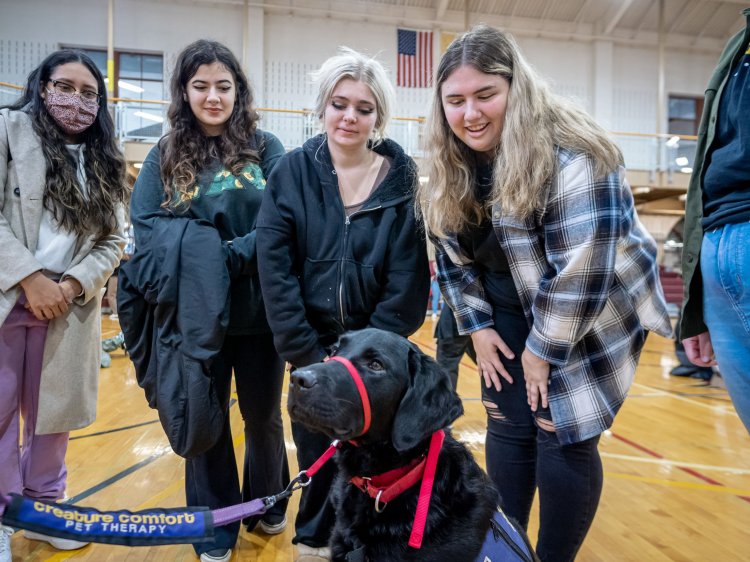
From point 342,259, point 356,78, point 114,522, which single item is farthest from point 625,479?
point 114,522

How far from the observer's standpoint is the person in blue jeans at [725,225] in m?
1.17

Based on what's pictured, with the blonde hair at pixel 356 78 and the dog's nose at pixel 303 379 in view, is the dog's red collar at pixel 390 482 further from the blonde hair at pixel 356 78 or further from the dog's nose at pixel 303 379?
the blonde hair at pixel 356 78

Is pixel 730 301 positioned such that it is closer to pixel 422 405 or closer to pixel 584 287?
pixel 584 287

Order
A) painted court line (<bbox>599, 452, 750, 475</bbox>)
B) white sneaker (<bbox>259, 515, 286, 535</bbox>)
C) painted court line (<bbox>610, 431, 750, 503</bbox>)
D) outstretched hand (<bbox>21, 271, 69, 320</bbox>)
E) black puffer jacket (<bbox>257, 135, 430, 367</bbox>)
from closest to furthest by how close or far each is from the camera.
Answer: black puffer jacket (<bbox>257, 135, 430, 367</bbox>)
outstretched hand (<bbox>21, 271, 69, 320</bbox>)
white sneaker (<bbox>259, 515, 286, 535</bbox>)
painted court line (<bbox>610, 431, 750, 503</bbox>)
painted court line (<bbox>599, 452, 750, 475</bbox>)

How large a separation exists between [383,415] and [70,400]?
4.61 feet

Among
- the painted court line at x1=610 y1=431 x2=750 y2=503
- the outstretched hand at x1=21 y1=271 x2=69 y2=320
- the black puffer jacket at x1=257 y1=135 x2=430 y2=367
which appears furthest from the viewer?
the painted court line at x1=610 y1=431 x2=750 y2=503

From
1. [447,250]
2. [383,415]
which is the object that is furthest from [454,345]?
[383,415]

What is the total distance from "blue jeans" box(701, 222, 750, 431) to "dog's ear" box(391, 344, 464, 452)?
658 millimetres

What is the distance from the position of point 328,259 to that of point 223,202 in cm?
49

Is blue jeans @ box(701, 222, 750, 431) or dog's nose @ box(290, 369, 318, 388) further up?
blue jeans @ box(701, 222, 750, 431)

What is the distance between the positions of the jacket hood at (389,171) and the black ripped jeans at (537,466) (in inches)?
21.6

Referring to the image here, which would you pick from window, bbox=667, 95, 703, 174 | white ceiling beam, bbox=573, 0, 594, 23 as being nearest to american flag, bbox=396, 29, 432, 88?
white ceiling beam, bbox=573, 0, 594, 23

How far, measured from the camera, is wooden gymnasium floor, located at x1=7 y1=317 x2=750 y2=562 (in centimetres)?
215

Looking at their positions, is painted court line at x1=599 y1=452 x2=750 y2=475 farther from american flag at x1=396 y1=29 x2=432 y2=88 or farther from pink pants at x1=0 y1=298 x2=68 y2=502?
american flag at x1=396 y1=29 x2=432 y2=88
